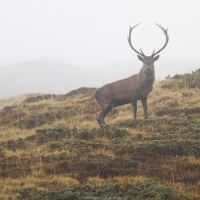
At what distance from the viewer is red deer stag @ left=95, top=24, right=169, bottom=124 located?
612 inches

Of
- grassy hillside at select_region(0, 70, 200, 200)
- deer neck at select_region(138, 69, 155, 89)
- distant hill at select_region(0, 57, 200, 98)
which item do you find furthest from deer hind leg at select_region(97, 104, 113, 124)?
distant hill at select_region(0, 57, 200, 98)

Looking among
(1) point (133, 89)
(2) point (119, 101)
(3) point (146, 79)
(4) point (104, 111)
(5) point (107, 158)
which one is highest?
(3) point (146, 79)

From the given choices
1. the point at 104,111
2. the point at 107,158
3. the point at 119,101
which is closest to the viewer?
the point at 107,158

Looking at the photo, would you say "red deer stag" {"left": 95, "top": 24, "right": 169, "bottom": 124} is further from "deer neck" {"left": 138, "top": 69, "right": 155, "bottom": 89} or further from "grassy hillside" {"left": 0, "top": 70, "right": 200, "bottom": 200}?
"grassy hillside" {"left": 0, "top": 70, "right": 200, "bottom": 200}

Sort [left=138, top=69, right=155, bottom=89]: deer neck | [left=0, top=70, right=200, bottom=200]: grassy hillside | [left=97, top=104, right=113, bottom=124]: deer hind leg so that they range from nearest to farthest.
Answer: [left=0, top=70, right=200, bottom=200]: grassy hillside
[left=138, top=69, right=155, bottom=89]: deer neck
[left=97, top=104, right=113, bottom=124]: deer hind leg

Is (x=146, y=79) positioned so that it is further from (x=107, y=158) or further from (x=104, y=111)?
(x=107, y=158)

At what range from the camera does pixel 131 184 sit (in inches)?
331

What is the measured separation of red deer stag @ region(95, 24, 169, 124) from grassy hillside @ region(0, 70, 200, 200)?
84cm

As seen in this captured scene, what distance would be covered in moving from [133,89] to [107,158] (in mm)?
5516

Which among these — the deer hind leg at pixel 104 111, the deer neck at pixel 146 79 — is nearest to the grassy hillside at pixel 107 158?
the deer hind leg at pixel 104 111

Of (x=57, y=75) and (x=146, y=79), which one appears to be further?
(x=57, y=75)

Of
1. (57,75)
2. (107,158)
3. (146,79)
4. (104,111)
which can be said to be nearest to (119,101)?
(104,111)

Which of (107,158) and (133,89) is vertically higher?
(133,89)

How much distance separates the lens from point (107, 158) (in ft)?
34.5
